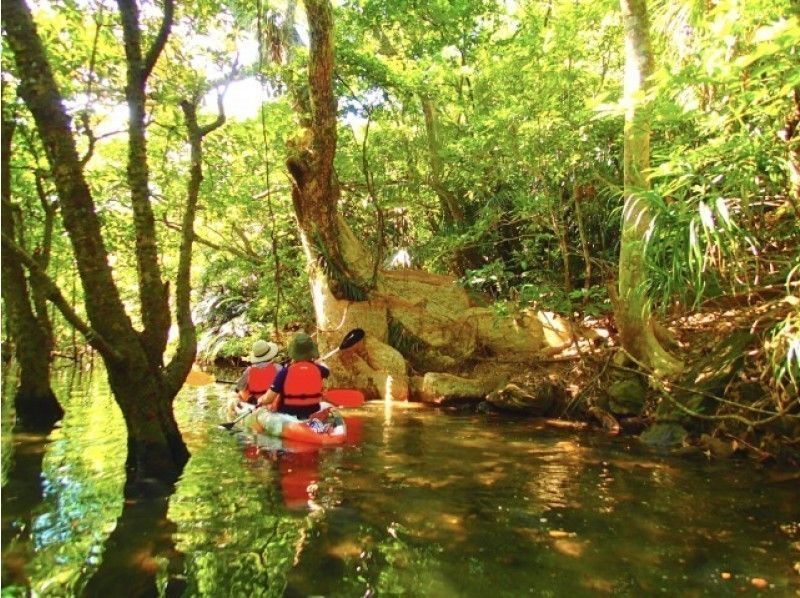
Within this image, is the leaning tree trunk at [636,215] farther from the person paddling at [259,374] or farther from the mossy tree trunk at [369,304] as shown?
the person paddling at [259,374]

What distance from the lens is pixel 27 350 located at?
794 cm

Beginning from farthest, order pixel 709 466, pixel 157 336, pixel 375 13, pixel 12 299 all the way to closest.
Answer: pixel 375 13 < pixel 12 299 < pixel 709 466 < pixel 157 336

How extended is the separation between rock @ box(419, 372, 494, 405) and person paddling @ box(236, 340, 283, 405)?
119 inches

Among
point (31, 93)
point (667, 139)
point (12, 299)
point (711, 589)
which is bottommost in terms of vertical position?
point (711, 589)

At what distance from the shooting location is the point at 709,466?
6.17 meters

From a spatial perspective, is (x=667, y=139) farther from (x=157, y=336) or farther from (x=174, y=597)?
(x=174, y=597)

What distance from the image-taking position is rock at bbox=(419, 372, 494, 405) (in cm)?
1049

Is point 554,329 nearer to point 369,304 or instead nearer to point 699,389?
point 369,304

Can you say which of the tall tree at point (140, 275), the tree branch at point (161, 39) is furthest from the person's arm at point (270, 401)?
the tree branch at point (161, 39)

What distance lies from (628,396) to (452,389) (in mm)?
3173

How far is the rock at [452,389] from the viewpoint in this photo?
34.4 ft

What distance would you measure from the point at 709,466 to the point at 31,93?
656cm

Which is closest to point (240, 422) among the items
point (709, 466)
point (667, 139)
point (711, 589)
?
point (709, 466)

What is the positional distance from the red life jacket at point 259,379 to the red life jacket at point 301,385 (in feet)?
4.54
